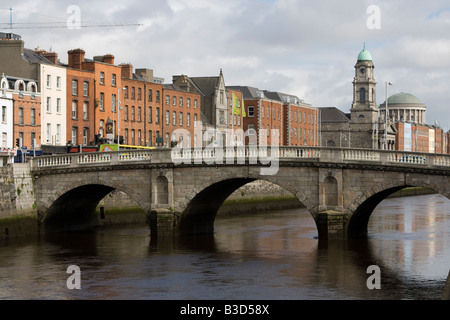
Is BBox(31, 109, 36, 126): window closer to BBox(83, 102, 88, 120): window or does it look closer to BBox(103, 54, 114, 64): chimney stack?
BBox(83, 102, 88, 120): window

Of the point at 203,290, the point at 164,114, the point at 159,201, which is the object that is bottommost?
the point at 203,290

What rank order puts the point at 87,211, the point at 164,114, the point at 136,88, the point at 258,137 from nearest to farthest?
the point at 87,211 → the point at 136,88 → the point at 164,114 → the point at 258,137

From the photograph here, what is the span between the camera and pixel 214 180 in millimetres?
50188

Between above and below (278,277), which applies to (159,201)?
above

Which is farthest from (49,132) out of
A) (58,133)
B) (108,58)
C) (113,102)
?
(108,58)

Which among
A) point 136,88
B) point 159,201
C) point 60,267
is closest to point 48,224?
point 159,201

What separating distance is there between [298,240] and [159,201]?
929cm

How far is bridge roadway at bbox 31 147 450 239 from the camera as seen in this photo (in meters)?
45.8

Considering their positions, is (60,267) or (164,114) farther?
(164,114)

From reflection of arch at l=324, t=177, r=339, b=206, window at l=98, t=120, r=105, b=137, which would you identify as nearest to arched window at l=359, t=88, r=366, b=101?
window at l=98, t=120, r=105, b=137

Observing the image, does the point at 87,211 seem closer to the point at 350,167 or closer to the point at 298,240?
the point at 298,240

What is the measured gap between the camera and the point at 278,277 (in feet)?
125

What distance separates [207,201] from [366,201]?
11.8m

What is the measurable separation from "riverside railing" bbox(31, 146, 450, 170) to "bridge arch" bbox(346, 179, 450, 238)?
120cm
